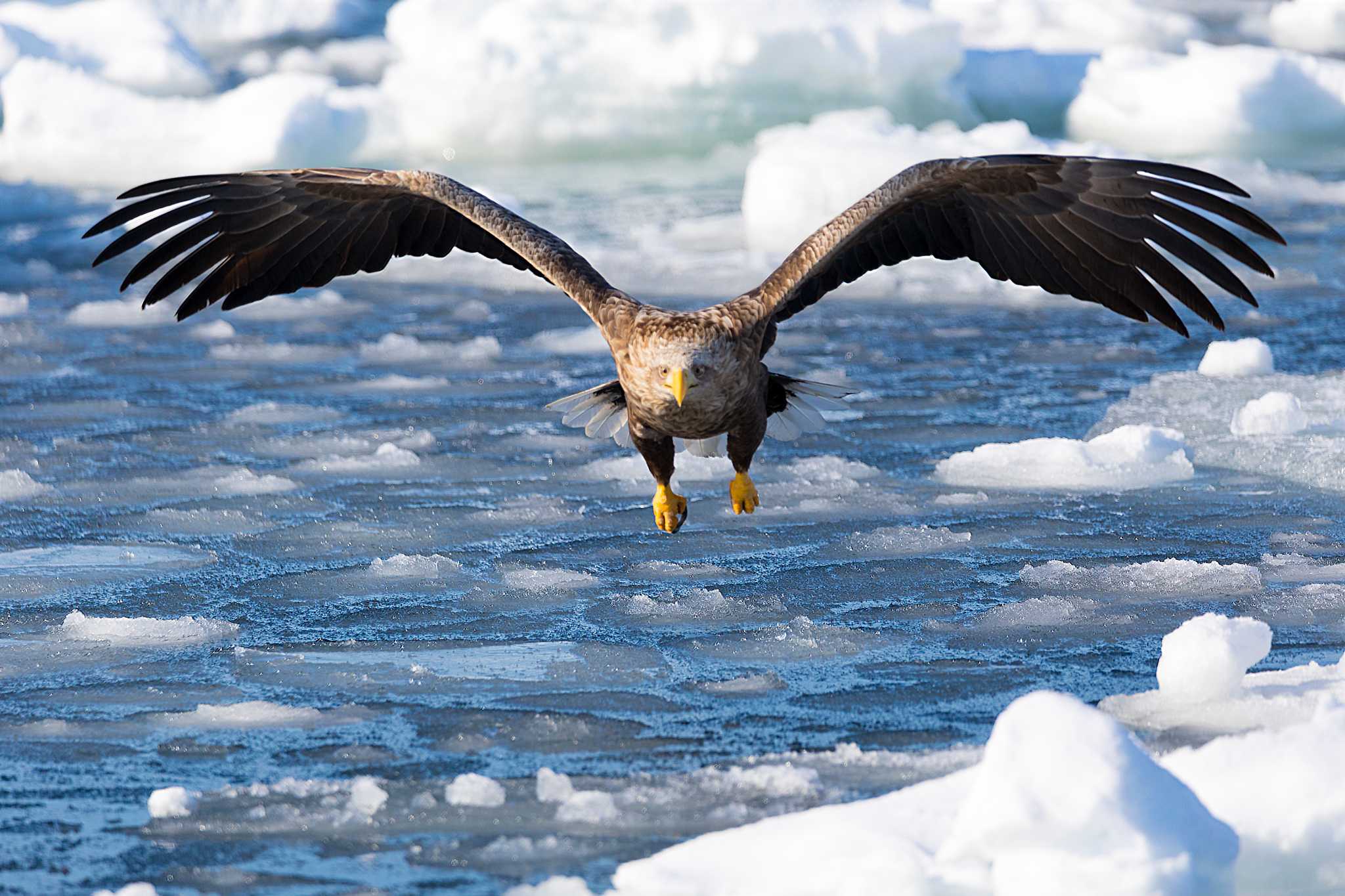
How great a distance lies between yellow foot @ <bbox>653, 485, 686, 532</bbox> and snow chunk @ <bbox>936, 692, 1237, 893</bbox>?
2.65 meters

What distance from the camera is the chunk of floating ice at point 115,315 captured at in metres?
10.1

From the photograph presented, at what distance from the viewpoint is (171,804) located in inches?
155

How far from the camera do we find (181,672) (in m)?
4.93

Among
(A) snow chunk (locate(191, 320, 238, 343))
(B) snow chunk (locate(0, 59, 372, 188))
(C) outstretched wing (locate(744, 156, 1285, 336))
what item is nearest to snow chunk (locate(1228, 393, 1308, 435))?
(C) outstretched wing (locate(744, 156, 1285, 336))

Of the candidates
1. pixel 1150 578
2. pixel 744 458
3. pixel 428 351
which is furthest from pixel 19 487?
pixel 1150 578

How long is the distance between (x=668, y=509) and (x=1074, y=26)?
14.1m

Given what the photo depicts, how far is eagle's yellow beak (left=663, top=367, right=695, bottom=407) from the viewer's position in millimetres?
A: 4832

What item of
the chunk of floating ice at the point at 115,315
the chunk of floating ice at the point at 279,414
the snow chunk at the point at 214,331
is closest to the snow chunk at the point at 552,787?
the chunk of floating ice at the point at 279,414

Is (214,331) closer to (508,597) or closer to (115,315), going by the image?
(115,315)

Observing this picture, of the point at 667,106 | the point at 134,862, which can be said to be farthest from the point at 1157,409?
the point at 667,106

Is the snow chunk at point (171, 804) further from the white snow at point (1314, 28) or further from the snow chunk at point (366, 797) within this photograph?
the white snow at point (1314, 28)

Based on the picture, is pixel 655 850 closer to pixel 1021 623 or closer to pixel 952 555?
pixel 1021 623

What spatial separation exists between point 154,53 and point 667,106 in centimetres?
530

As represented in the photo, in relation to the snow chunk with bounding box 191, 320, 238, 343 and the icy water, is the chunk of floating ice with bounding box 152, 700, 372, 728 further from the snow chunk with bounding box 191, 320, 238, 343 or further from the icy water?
the snow chunk with bounding box 191, 320, 238, 343
